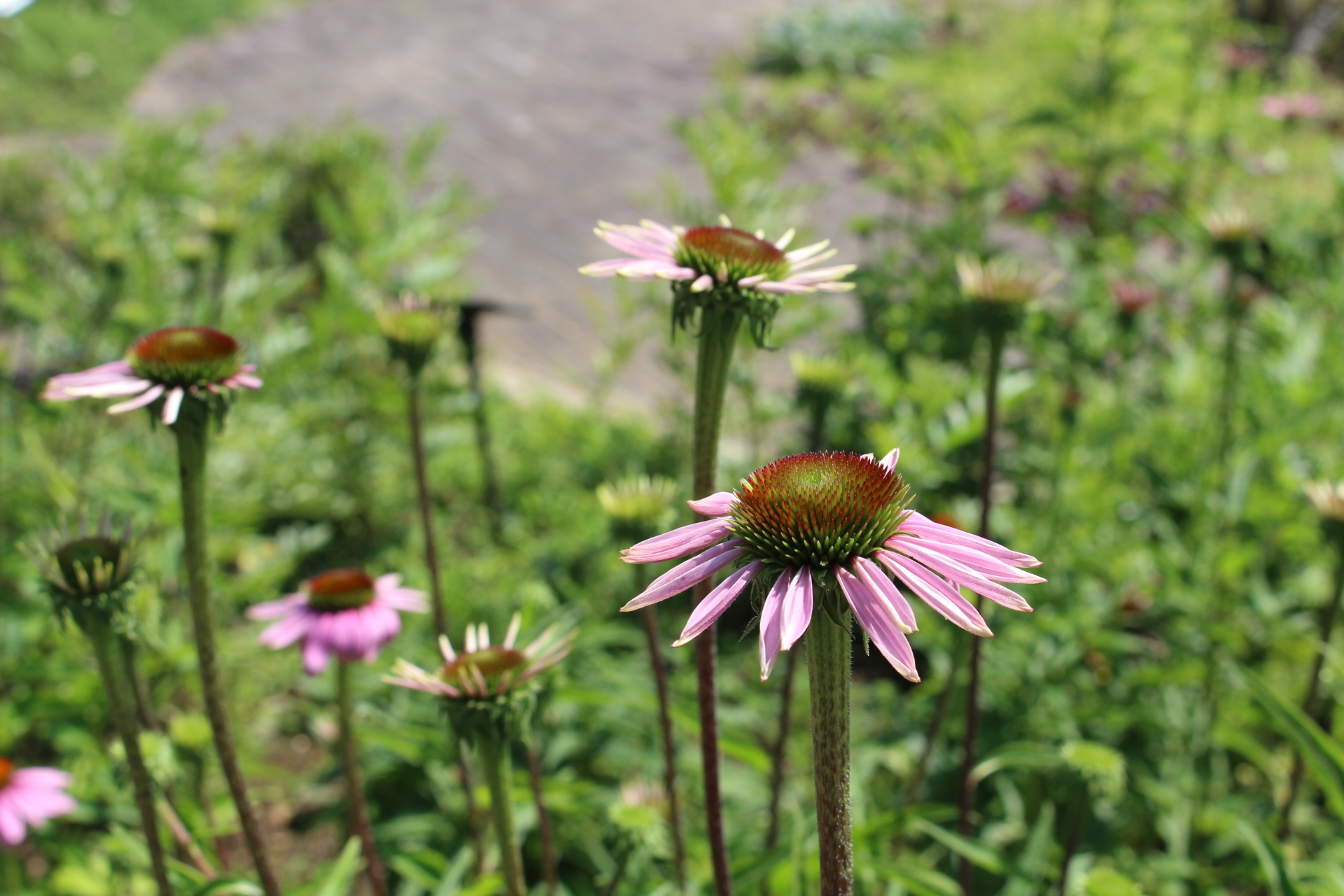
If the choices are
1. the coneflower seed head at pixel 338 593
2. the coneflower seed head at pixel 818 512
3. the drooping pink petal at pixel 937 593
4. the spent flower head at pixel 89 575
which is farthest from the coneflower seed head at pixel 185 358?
the drooping pink petal at pixel 937 593

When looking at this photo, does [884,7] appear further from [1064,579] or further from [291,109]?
[1064,579]

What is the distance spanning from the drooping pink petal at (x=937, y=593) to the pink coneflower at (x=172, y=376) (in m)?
0.69

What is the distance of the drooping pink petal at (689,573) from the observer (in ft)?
2.16

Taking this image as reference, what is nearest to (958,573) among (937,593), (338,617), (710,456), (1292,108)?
(937,593)

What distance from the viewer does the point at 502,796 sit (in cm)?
101

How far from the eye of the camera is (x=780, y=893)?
1302mm

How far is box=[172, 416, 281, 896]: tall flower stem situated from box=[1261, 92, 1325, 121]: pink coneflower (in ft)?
12.8

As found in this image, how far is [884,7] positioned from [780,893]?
416 inches

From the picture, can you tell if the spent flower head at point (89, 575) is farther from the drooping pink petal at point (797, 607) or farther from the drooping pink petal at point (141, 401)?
the drooping pink petal at point (797, 607)

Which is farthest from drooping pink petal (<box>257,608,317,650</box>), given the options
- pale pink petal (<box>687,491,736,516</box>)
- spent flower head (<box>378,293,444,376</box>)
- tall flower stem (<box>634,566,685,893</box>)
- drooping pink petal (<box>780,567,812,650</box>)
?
drooping pink petal (<box>780,567,812,650</box>)

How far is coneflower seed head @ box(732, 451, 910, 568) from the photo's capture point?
676 mm

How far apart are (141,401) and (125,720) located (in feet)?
1.07

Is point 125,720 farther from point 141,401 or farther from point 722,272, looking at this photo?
point 722,272

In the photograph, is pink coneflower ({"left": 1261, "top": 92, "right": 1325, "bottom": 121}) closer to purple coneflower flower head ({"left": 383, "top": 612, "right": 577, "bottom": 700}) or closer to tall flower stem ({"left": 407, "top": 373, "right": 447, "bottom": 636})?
tall flower stem ({"left": 407, "top": 373, "right": 447, "bottom": 636})
